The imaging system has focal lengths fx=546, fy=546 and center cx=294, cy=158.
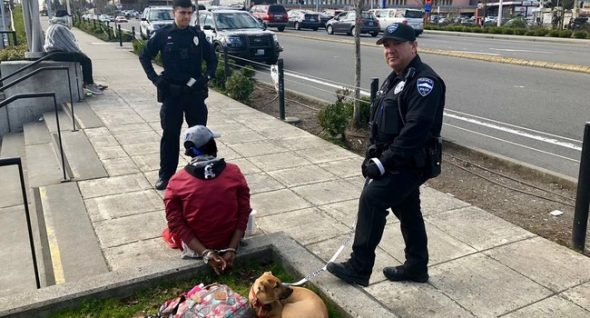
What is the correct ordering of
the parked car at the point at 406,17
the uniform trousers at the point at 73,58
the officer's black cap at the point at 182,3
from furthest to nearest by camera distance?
the parked car at the point at 406,17
the uniform trousers at the point at 73,58
the officer's black cap at the point at 182,3

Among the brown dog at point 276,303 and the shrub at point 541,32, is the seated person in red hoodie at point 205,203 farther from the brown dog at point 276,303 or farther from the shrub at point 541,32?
the shrub at point 541,32

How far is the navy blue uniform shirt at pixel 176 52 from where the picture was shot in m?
5.69

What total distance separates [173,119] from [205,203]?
2438 mm

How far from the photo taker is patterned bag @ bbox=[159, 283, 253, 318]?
2.88 m

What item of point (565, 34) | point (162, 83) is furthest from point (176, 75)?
point (565, 34)

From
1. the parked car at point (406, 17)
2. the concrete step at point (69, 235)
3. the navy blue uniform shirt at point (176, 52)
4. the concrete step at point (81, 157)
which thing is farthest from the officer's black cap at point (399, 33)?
the parked car at point (406, 17)

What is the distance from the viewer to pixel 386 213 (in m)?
3.52

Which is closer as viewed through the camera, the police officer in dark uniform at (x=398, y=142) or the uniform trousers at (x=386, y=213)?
the police officer in dark uniform at (x=398, y=142)

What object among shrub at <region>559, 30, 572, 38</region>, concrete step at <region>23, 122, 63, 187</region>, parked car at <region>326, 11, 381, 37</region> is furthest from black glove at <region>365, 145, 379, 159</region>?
shrub at <region>559, 30, 572, 38</region>

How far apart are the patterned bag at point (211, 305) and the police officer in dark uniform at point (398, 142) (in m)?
0.84

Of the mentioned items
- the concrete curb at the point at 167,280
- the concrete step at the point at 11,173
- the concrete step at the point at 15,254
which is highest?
the concrete curb at the point at 167,280

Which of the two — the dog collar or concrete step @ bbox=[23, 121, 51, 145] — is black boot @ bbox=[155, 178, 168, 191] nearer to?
the dog collar

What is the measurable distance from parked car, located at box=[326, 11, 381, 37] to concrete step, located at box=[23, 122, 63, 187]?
24210 millimetres

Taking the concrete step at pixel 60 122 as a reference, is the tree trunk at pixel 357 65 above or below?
above
